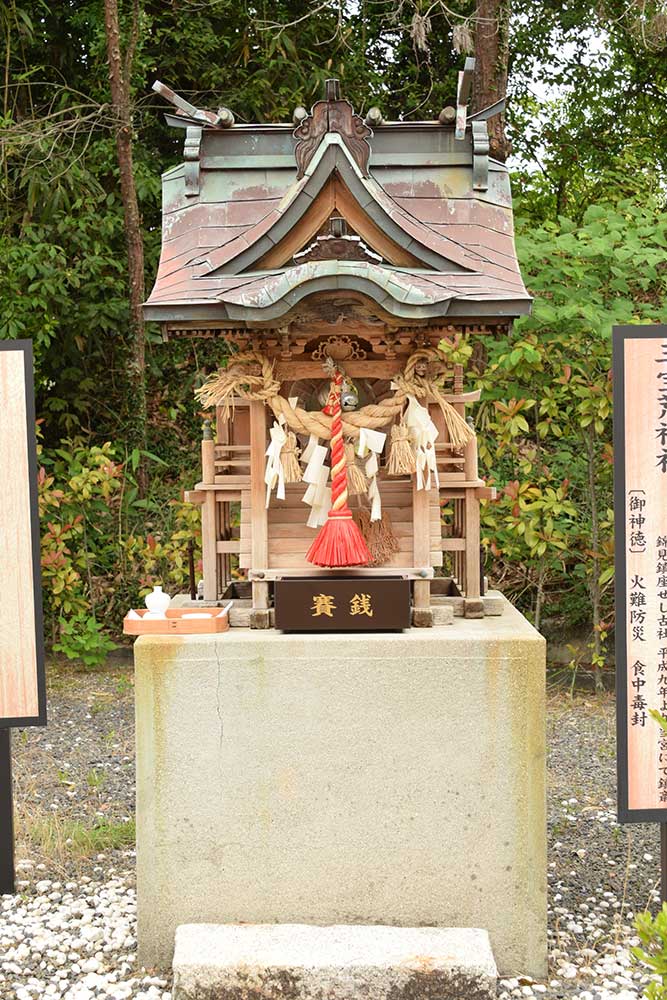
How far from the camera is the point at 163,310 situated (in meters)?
3.97

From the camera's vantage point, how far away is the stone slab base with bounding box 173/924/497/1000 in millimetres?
3611

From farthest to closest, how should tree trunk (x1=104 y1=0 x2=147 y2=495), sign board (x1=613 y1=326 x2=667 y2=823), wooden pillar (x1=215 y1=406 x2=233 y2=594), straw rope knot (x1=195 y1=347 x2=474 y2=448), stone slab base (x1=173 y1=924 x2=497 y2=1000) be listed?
tree trunk (x1=104 y1=0 x2=147 y2=495) < wooden pillar (x1=215 y1=406 x2=233 y2=594) < straw rope knot (x1=195 y1=347 x2=474 y2=448) < sign board (x1=613 y1=326 x2=667 y2=823) < stone slab base (x1=173 y1=924 x2=497 y2=1000)

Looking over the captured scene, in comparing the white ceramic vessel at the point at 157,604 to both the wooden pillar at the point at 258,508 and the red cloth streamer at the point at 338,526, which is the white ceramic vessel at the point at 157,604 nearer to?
the wooden pillar at the point at 258,508

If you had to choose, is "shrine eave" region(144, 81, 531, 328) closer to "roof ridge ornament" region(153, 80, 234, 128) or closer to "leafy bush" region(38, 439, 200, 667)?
"roof ridge ornament" region(153, 80, 234, 128)

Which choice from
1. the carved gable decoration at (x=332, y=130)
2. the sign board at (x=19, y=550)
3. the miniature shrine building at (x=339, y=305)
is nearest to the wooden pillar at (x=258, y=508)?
the miniature shrine building at (x=339, y=305)

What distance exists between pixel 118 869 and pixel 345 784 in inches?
65.2

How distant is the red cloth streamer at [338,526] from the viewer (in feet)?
13.2

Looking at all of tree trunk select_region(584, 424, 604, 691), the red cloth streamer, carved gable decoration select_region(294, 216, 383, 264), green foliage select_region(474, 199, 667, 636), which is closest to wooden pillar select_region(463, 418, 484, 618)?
the red cloth streamer

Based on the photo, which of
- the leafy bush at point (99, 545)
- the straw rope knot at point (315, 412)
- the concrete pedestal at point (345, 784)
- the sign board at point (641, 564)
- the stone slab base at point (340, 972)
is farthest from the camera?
the leafy bush at point (99, 545)

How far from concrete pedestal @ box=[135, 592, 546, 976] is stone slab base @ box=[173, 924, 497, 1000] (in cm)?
24

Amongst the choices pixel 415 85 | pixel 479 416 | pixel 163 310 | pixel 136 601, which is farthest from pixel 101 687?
pixel 415 85

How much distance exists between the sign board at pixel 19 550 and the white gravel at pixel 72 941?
877mm

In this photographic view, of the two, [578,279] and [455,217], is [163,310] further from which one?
[578,279]

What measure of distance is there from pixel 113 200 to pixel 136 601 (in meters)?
3.76
